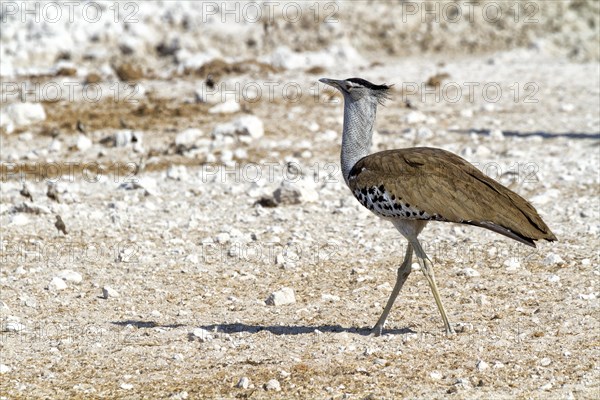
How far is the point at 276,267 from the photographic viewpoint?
30.0ft

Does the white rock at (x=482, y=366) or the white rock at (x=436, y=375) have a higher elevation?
the white rock at (x=482, y=366)

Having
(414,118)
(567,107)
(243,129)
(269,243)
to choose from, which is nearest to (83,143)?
(243,129)

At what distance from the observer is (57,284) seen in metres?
8.61

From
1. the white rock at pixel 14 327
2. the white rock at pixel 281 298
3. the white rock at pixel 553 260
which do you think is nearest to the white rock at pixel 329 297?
the white rock at pixel 281 298

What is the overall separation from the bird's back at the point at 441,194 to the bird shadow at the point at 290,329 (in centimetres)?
91

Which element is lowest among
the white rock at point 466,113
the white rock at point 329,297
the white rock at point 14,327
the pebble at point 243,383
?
the white rock at point 466,113

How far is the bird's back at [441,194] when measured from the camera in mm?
6801

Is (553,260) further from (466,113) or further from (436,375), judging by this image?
(466,113)

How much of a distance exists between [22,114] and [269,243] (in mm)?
7678

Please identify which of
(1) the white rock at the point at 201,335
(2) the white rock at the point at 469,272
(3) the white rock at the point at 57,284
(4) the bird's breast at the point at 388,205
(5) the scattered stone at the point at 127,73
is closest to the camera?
(4) the bird's breast at the point at 388,205

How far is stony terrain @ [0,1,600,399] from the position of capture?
6770 mm

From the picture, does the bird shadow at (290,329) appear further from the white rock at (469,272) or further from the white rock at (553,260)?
the white rock at (553,260)

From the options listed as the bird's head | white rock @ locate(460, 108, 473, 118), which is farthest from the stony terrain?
the bird's head

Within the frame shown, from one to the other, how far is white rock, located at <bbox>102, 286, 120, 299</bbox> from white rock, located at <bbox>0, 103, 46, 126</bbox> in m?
7.94
